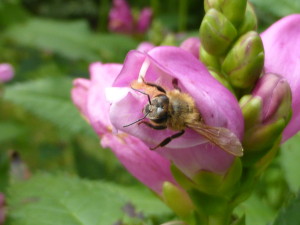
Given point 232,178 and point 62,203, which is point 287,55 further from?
point 62,203

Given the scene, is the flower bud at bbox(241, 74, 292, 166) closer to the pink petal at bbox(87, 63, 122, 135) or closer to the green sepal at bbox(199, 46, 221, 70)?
the green sepal at bbox(199, 46, 221, 70)

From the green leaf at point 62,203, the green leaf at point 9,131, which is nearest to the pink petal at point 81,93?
the green leaf at point 62,203

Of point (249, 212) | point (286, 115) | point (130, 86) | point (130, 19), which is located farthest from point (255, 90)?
point (130, 19)

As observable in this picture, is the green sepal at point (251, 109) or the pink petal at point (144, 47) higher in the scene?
the green sepal at point (251, 109)

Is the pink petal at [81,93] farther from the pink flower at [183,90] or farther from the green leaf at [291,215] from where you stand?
the green leaf at [291,215]

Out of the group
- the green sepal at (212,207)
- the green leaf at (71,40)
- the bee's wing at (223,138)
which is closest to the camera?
the bee's wing at (223,138)

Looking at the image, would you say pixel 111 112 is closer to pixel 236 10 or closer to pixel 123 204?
pixel 236 10

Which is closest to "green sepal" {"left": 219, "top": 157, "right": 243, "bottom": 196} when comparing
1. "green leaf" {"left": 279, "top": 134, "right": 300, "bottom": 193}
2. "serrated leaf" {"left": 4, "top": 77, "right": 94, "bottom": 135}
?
"green leaf" {"left": 279, "top": 134, "right": 300, "bottom": 193}

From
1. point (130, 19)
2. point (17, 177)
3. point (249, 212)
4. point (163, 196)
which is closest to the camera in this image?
point (163, 196)
